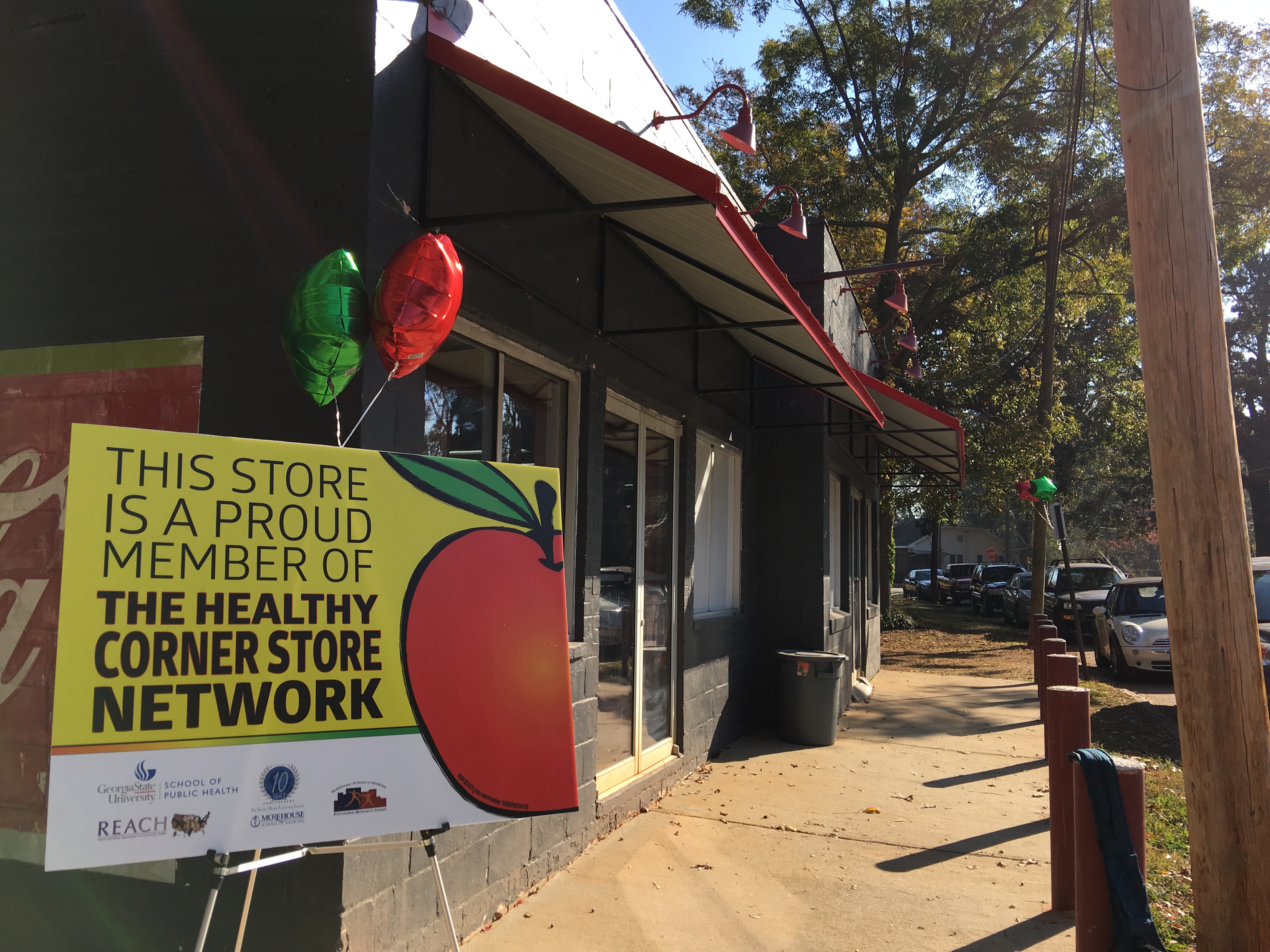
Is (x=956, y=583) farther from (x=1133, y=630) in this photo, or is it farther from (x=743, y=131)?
(x=743, y=131)

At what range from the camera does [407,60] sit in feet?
12.7

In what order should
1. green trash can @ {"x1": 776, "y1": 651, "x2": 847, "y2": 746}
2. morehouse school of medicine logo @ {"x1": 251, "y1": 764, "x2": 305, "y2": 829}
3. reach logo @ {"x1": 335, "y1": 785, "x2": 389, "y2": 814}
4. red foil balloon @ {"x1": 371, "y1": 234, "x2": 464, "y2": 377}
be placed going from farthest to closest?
green trash can @ {"x1": 776, "y1": 651, "x2": 847, "y2": 746}
red foil balloon @ {"x1": 371, "y1": 234, "x2": 464, "y2": 377}
reach logo @ {"x1": 335, "y1": 785, "x2": 389, "y2": 814}
morehouse school of medicine logo @ {"x1": 251, "y1": 764, "x2": 305, "y2": 829}

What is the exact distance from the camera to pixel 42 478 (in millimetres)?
3953

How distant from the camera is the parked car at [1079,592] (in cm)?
1903

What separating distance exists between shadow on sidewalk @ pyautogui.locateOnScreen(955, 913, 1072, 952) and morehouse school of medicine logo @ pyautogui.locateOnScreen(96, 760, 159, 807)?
361cm

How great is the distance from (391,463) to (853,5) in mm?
23882

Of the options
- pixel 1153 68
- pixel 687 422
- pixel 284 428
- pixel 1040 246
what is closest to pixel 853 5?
pixel 1040 246

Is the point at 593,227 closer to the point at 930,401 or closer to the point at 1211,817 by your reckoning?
the point at 1211,817

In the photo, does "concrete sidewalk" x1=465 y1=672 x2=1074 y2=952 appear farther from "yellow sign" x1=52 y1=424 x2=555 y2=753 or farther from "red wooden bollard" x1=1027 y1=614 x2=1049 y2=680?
"red wooden bollard" x1=1027 y1=614 x2=1049 y2=680

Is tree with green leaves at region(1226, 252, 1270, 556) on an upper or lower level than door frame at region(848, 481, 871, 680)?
upper

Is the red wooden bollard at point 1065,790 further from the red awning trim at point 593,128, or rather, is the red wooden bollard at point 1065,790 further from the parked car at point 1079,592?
the parked car at point 1079,592

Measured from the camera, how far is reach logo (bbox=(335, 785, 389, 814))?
2.57 meters

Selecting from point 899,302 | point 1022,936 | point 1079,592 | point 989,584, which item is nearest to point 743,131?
point 1022,936

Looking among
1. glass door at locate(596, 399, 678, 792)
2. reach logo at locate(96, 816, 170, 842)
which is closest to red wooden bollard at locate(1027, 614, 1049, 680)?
glass door at locate(596, 399, 678, 792)
